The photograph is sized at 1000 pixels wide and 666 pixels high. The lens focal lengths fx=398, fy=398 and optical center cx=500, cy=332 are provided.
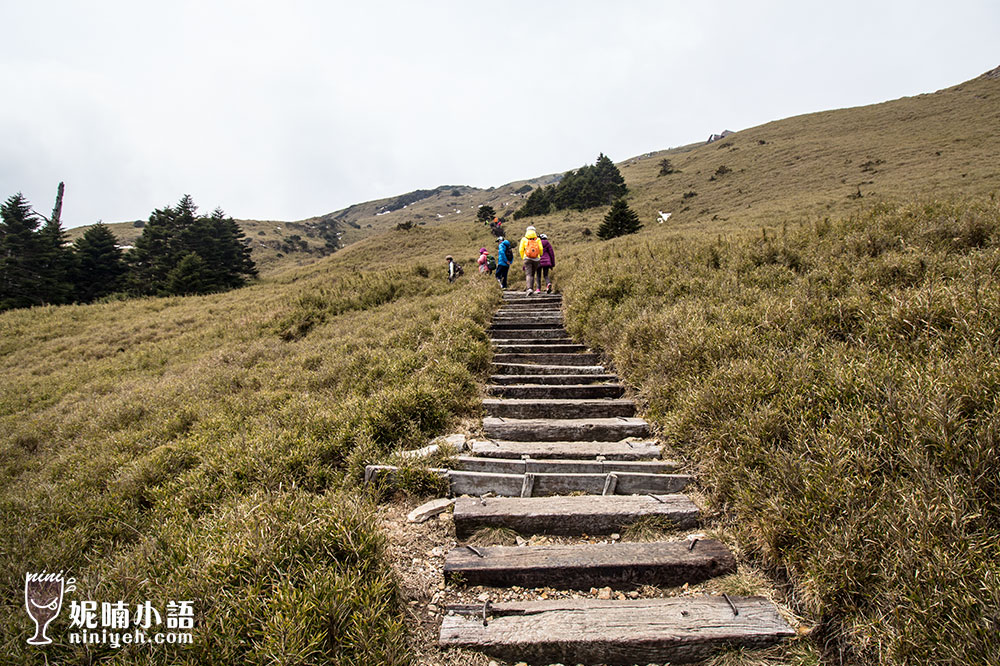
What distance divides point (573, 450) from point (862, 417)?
264cm

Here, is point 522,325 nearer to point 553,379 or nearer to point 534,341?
point 534,341

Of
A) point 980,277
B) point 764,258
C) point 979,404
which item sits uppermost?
point 764,258

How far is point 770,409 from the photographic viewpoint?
149 inches

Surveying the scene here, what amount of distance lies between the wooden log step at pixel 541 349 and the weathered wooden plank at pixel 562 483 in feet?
14.8

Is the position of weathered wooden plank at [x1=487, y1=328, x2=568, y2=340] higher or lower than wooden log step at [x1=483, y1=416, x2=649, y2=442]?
higher

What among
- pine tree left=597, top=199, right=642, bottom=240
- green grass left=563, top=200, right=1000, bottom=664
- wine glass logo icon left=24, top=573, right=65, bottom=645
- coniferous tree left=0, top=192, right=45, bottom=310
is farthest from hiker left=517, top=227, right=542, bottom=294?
coniferous tree left=0, top=192, right=45, bottom=310

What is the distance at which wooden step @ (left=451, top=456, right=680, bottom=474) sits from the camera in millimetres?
4246

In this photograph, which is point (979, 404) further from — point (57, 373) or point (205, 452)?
Result: point (57, 373)

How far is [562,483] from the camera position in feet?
13.4

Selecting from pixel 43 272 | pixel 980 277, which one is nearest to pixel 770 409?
pixel 980 277

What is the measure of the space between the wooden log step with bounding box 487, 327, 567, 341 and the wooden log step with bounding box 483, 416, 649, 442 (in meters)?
4.23

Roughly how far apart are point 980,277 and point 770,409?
3530 millimetres

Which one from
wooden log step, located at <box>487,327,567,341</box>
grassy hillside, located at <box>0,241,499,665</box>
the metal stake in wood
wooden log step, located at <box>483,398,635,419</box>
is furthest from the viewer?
wooden log step, located at <box>487,327,567,341</box>

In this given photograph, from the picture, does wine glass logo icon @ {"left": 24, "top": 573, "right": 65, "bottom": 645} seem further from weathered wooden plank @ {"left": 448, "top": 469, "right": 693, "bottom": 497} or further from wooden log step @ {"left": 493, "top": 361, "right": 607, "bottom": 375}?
wooden log step @ {"left": 493, "top": 361, "right": 607, "bottom": 375}
